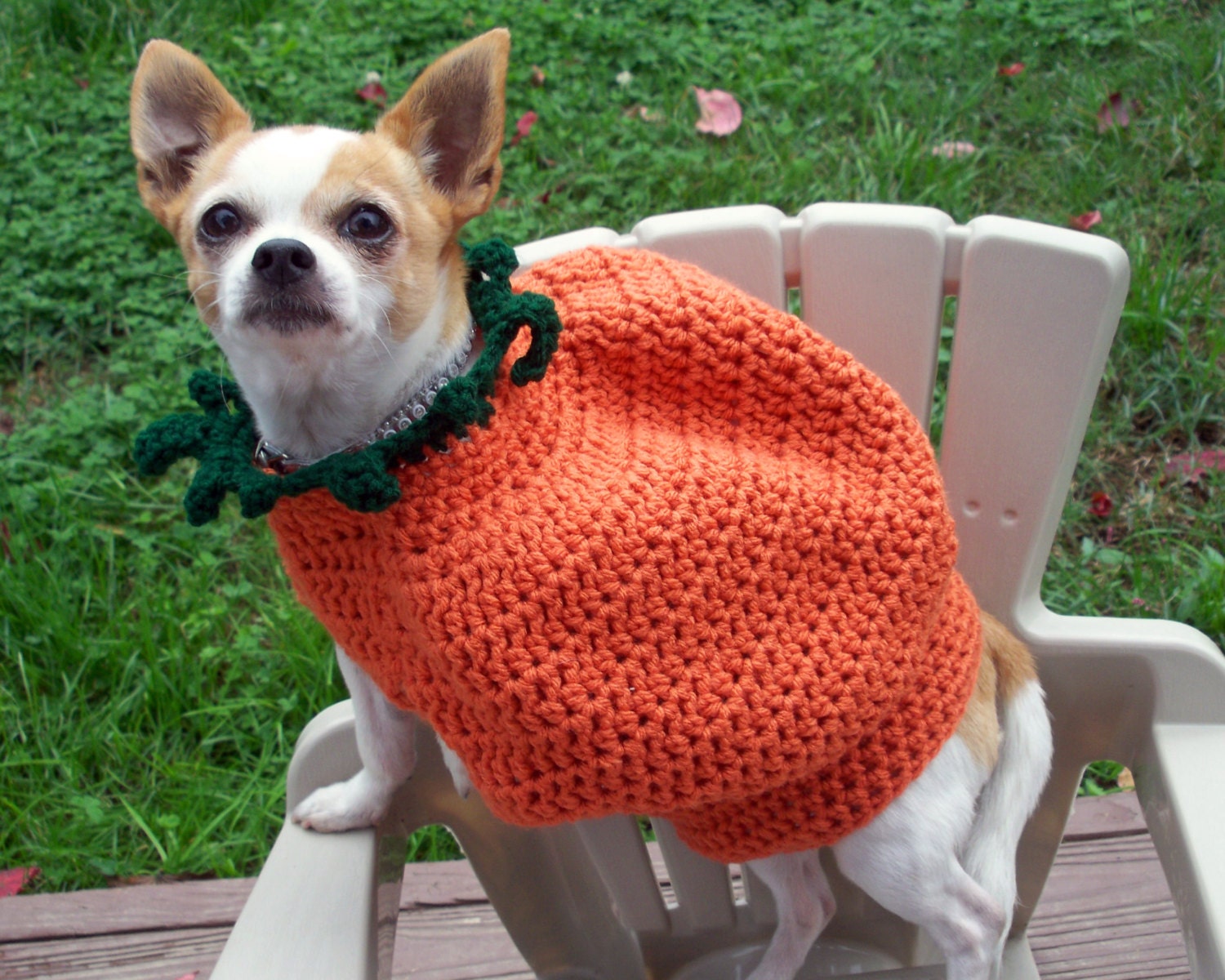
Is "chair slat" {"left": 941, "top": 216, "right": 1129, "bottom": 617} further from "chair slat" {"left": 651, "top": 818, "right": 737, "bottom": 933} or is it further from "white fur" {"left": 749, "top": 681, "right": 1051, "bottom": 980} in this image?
"chair slat" {"left": 651, "top": 818, "right": 737, "bottom": 933}

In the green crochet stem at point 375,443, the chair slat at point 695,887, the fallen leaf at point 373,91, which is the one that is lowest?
the chair slat at point 695,887

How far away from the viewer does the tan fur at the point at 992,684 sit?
1042 millimetres

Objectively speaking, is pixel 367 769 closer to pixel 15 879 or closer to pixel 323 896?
pixel 323 896

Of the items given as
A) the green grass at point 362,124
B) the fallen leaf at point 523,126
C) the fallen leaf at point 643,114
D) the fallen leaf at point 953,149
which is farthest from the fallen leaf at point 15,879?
the fallen leaf at point 953,149

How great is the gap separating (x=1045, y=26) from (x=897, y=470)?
6.77ft

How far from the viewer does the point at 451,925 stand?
1599 mm

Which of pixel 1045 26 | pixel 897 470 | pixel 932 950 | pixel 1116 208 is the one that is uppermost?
pixel 897 470

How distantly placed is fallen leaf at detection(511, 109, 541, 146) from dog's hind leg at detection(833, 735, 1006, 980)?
6.16 ft

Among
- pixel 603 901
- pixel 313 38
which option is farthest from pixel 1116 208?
pixel 313 38

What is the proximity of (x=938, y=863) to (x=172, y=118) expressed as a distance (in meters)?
0.95

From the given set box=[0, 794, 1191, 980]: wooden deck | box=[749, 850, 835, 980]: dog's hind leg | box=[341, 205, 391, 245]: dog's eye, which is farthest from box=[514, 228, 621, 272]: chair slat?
box=[0, 794, 1191, 980]: wooden deck

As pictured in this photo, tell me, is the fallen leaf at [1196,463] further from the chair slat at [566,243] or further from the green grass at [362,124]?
the chair slat at [566,243]

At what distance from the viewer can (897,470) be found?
947mm

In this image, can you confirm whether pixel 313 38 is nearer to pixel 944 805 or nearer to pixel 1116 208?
pixel 1116 208
